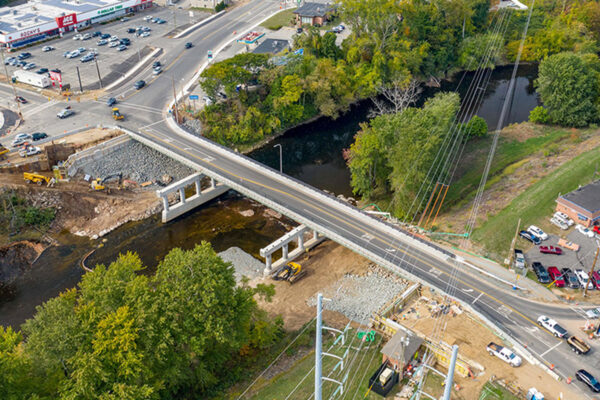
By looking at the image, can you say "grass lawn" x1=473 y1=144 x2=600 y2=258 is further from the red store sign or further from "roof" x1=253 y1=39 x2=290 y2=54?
the red store sign

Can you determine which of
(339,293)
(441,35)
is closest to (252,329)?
(339,293)

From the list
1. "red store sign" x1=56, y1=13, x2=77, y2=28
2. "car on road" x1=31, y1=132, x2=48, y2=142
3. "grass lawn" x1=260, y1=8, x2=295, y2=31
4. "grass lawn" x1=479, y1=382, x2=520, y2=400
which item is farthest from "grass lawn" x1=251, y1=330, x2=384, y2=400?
"red store sign" x1=56, y1=13, x2=77, y2=28

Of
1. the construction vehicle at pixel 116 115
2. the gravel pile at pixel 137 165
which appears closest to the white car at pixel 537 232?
the gravel pile at pixel 137 165

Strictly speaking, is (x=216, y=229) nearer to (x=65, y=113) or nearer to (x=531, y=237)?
(x=65, y=113)

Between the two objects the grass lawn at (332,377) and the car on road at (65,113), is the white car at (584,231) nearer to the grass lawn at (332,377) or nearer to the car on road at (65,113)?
the grass lawn at (332,377)

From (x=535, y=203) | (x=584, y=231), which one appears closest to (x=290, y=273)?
(x=535, y=203)

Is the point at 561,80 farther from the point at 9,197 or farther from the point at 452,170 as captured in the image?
the point at 9,197
